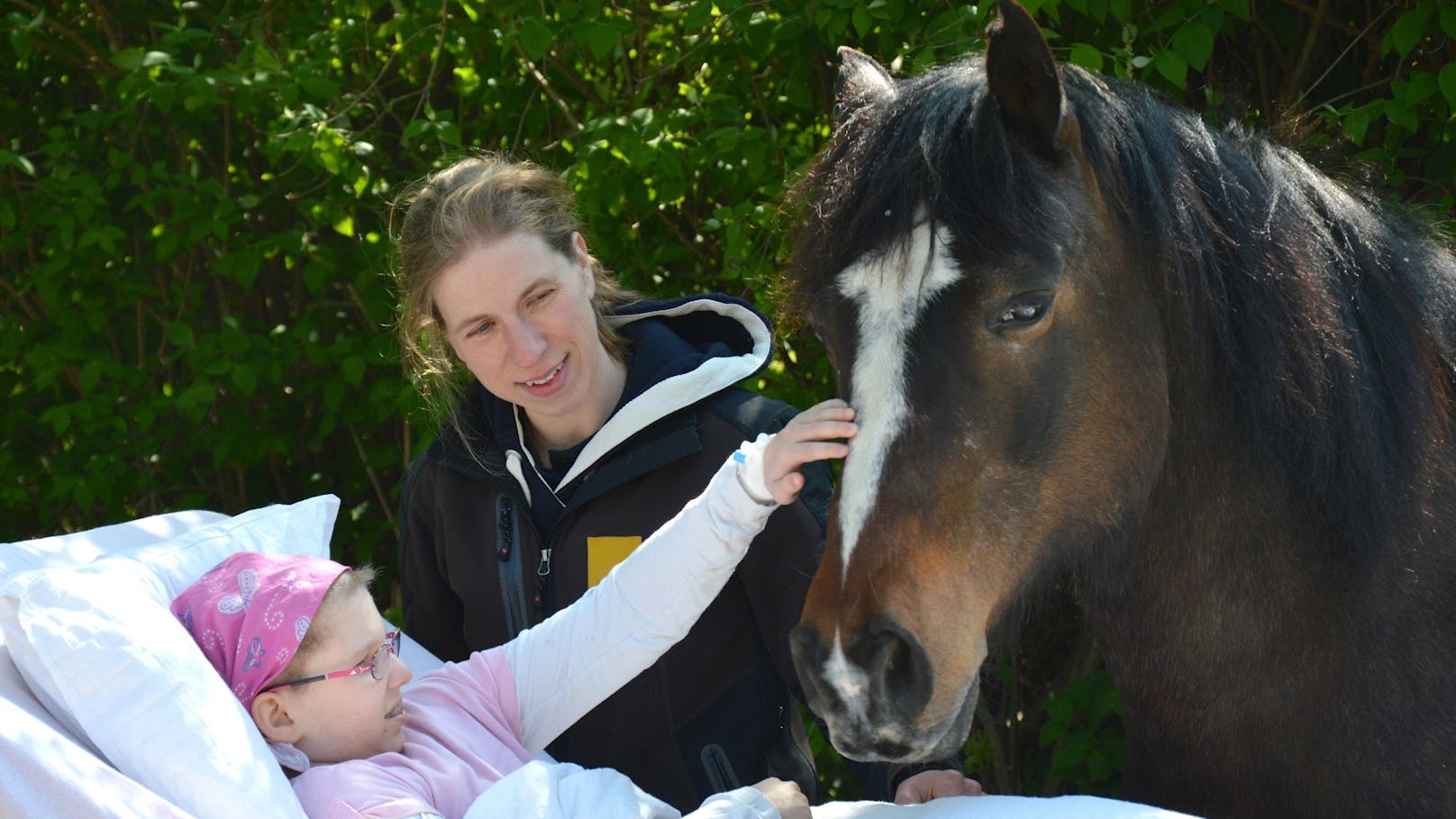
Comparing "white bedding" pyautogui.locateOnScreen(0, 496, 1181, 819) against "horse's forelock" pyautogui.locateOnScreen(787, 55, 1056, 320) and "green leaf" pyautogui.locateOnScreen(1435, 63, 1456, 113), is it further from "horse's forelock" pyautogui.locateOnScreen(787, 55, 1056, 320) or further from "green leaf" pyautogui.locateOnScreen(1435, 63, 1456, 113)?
"green leaf" pyautogui.locateOnScreen(1435, 63, 1456, 113)

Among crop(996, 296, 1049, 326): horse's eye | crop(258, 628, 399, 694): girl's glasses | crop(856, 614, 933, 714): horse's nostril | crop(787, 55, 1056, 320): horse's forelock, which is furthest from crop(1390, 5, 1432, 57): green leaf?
crop(258, 628, 399, 694): girl's glasses

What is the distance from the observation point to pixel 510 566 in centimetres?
266

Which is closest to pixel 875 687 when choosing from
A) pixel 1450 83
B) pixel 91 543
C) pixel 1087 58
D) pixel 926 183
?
pixel 926 183

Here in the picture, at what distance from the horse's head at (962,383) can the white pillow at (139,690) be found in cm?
77

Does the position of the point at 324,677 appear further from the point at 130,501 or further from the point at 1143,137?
the point at 130,501

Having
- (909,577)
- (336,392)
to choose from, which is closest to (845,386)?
(909,577)

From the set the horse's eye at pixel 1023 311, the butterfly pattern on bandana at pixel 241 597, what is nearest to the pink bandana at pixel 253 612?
the butterfly pattern on bandana at pixel 241 597

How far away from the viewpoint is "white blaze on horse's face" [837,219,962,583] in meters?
1.75

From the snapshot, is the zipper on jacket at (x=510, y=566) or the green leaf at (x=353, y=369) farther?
the green leaf at (x=353, y=369)

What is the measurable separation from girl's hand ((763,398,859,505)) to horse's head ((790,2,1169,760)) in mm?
37

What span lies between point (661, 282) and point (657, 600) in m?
2.41

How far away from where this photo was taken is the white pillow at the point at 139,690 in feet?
5.86

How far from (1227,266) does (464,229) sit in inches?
56.8

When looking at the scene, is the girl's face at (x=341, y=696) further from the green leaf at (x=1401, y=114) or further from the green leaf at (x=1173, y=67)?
the green leaf at (x=1401, y=114)
